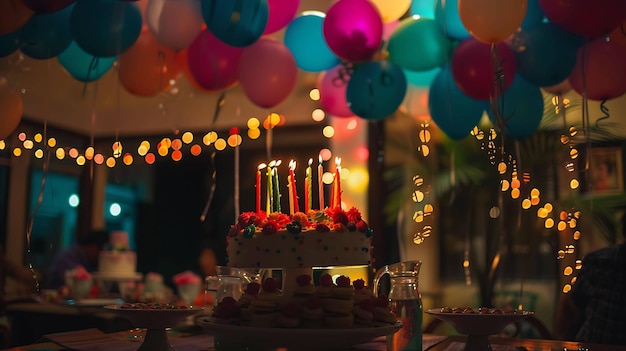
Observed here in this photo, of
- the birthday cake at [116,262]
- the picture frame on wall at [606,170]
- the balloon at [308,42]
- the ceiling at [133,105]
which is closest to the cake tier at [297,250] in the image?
the balloon at [308,42]

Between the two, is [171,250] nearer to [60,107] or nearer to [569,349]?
[60,107]

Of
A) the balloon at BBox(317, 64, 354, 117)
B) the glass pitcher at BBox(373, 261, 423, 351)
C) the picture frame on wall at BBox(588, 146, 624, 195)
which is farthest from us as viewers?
the picture frame on wall at BBox(588, 146, 624, 195)

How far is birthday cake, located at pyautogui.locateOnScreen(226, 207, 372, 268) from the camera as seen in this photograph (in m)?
1.61

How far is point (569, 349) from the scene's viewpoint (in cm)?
185

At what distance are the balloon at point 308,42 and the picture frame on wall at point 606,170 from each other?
1569mm

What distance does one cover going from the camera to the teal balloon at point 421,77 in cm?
271

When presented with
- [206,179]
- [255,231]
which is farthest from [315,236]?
[206,179]

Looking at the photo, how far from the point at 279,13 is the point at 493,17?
847 mm

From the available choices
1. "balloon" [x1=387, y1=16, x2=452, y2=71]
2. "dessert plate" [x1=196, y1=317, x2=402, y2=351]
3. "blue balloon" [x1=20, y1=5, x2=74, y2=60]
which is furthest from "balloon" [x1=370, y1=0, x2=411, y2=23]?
"dessert plate" [x1=196, y1=317, x2=402, y2=351]

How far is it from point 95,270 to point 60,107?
1.44 metres

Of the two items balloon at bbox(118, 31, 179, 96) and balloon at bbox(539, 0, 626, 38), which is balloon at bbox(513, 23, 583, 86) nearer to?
balloon at bbox(539, 0, 626, 38)

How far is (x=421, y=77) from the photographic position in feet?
8.95

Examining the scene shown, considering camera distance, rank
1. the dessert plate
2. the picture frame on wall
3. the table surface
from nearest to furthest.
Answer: the dessert plate < the table surface < the picture frame on wall

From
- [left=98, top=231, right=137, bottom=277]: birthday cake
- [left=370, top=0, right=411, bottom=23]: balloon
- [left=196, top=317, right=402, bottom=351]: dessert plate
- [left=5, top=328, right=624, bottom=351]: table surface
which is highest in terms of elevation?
[left=370, top=0, right=411, bottom=23]: balloon
